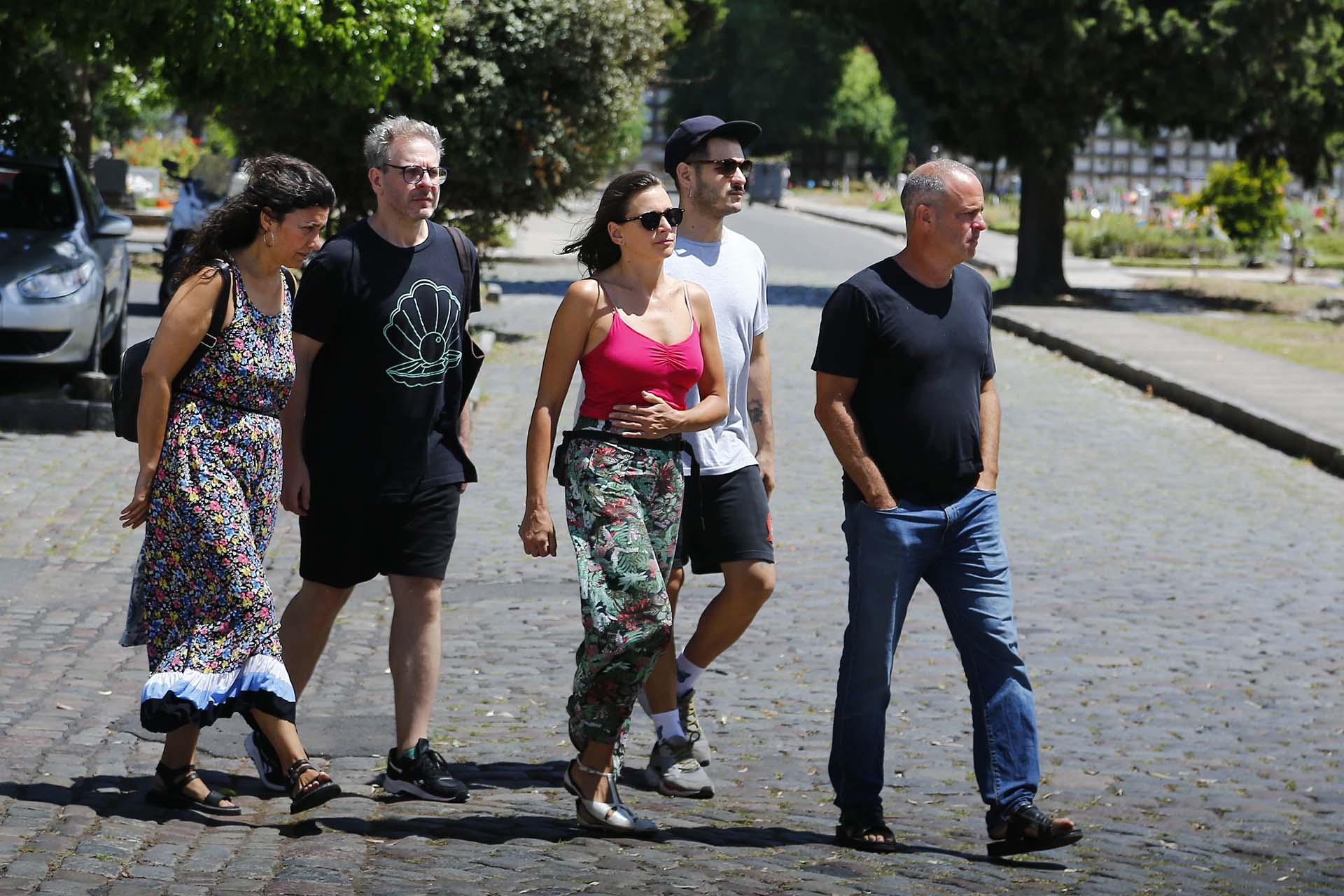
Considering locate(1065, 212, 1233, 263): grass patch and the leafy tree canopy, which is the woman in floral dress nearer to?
the leafy tree canopy

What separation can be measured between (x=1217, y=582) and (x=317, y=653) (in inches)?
199

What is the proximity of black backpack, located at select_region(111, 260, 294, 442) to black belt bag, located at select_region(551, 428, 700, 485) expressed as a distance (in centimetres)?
89

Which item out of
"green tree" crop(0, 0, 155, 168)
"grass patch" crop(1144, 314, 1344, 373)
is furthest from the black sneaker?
"grass patch" crop(1144, 314, 1344, 373)

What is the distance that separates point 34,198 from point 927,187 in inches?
405

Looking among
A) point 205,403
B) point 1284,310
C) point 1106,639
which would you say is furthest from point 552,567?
point 1284,310

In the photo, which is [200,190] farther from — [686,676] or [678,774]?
[678,774]

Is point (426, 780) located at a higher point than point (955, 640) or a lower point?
lower

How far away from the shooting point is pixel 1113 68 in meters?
24.9

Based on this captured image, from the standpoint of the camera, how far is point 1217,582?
907cm

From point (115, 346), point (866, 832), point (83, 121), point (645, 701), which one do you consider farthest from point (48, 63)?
point (866, 832)

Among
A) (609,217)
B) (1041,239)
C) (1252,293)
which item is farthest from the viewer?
(1252,293)

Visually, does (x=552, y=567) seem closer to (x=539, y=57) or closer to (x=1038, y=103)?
(x=539, y=57)

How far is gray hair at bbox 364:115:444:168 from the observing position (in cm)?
524

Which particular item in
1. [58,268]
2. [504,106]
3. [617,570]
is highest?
[504,106]
